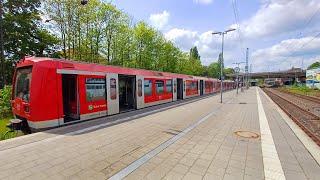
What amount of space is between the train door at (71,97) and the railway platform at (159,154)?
1184 millimetres

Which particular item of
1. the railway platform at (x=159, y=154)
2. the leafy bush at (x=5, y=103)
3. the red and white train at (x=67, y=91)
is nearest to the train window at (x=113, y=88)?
the red and white train at (x=67, y=91)

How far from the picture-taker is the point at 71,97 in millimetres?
11445

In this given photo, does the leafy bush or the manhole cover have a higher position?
the leafy bush

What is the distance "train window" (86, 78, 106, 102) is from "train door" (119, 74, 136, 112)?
354 centimetres

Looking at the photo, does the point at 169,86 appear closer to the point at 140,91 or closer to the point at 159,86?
the point at 159,86

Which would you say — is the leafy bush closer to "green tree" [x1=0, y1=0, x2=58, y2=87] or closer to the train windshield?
the train windshield

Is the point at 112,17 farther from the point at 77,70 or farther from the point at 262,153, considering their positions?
the point at 262,153

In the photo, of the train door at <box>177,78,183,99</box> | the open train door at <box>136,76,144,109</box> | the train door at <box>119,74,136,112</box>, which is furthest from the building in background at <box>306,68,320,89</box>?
the train door at <box>119,74,136,112</box>

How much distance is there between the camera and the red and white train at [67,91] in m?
9.14

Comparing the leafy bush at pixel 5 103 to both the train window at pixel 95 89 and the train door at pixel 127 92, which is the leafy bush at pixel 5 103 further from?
the train door at pixel 127 92

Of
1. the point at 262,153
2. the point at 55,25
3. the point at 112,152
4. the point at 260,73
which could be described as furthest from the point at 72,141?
the point at 260,73

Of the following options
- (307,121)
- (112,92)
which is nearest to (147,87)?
(112,92)

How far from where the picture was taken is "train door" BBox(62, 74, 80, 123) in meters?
11.0

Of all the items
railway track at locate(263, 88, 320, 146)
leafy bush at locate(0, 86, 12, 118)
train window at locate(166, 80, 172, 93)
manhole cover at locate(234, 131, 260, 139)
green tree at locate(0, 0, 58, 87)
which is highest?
green tree at locate(0, 0, 58, 87)
